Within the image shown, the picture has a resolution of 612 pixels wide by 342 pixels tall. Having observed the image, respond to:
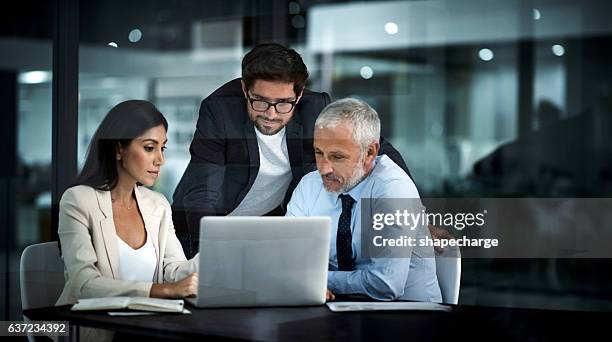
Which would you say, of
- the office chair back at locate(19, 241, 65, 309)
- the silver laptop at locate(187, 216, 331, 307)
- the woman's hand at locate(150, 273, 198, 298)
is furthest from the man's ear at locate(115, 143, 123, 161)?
the silver laptop at locate(187, 216, 331, 307)

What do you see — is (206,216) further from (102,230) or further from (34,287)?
(34,287)

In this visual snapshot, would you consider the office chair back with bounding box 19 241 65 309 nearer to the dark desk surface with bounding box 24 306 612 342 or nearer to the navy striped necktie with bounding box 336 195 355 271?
the dark desk surface with bounding box 24 306 612 342

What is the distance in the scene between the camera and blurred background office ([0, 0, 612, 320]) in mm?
4184

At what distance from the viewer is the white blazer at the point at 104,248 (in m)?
4.07

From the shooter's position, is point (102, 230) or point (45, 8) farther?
point (45, 8)

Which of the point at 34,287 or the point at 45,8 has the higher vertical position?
the point at 45,8

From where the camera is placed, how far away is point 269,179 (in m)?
4.11

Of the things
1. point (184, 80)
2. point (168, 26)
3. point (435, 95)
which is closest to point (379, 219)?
point (435, 95)

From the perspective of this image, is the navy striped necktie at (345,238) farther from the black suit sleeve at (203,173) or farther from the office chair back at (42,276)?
the office chair back at (42,276)

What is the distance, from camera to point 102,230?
4.09m

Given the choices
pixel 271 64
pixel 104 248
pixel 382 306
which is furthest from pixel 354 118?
pixel 104 248

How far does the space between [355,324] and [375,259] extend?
62 cm

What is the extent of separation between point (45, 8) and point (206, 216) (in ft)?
4.56

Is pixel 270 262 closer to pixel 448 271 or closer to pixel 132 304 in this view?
pixel 132 304
